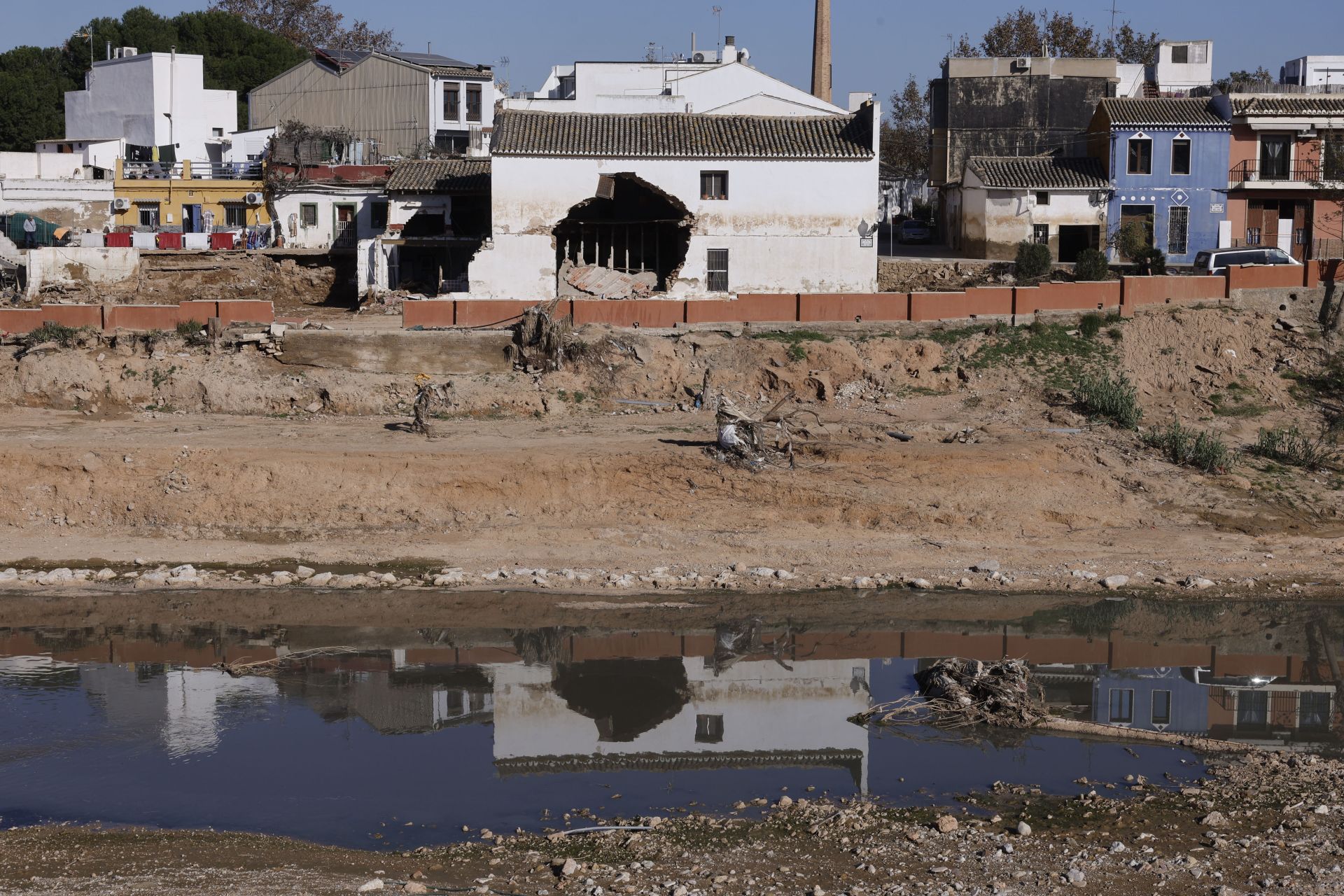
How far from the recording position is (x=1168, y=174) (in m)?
44.0

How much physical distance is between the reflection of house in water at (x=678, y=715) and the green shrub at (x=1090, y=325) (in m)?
16.0

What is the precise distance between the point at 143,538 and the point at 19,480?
9.17ft

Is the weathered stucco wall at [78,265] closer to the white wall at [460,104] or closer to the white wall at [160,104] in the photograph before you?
the white wall at [160,104]

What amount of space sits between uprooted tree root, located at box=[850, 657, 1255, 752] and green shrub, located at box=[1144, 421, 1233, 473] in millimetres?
11045

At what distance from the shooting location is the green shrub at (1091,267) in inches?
1522

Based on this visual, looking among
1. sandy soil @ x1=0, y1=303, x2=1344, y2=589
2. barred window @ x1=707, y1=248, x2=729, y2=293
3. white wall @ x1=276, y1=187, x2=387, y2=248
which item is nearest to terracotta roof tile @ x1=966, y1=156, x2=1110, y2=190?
barred window @ x1=707, y1=248, x2=729, y2=293

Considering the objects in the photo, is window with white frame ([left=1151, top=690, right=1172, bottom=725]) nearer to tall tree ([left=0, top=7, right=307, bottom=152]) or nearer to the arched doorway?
the arched doorway

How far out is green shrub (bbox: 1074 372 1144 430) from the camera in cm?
3006

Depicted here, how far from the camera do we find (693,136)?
38.8 meters

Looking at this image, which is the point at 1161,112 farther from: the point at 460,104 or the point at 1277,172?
the point at 460,104

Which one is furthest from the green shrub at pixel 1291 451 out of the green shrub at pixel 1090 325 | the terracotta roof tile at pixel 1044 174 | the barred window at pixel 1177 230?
the terracotta roof tile at pixel 1044 174

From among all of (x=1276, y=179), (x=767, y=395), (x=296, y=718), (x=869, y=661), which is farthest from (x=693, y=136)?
(x=296, y=718)

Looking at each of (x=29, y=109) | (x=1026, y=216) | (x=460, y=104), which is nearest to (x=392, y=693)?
(x=1026, y=216)

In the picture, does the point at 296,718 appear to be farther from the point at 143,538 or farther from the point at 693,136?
the point at 693,136
